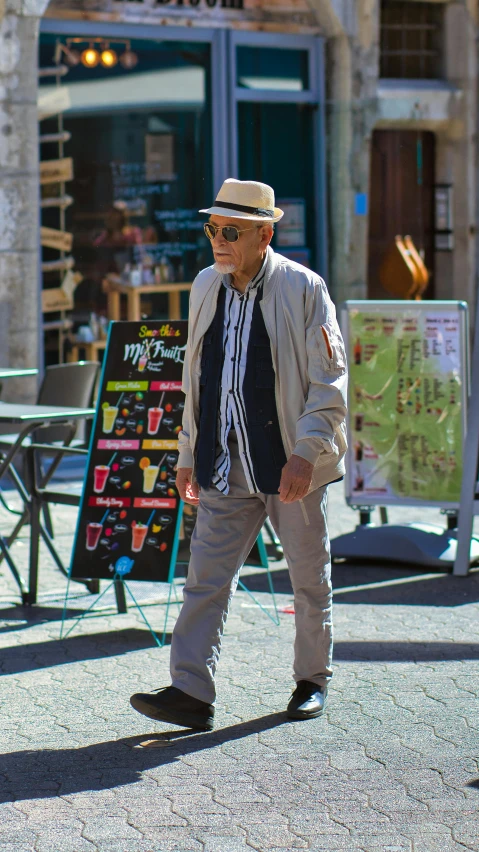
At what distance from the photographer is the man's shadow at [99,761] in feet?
14.8

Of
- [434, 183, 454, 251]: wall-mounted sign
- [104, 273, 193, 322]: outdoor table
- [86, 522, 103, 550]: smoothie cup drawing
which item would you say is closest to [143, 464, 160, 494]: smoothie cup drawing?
[86, 522, 103, 550]: smoothie cup drawing

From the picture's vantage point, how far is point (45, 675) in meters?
5.82

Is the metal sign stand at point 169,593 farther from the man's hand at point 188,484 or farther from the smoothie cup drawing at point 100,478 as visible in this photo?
the man's hand at point 188,484

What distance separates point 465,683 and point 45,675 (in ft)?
5.39

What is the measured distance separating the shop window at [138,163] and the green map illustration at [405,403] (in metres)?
4.29

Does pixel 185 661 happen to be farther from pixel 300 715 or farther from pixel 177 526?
pixel 177 526

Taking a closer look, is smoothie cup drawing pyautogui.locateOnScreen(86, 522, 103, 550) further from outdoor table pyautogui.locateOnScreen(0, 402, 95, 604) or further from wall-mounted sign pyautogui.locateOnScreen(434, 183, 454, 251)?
wall-mounted sign pyautogui.locateOnScreen(434, 183, 454, 251)

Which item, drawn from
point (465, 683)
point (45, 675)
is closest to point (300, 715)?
point (465, 683)

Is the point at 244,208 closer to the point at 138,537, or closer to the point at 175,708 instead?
the point at 175,708

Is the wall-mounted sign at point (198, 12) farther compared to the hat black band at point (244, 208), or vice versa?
the wall-mounted sign at point (198, 12)

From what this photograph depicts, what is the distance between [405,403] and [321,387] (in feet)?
10.4

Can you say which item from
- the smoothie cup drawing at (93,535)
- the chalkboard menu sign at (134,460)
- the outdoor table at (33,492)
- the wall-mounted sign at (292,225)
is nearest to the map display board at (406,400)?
the chalkboard menu sign at (134,460)

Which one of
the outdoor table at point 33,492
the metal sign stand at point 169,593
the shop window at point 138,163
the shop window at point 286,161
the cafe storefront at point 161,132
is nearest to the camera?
the metal sign stand at point 169,593

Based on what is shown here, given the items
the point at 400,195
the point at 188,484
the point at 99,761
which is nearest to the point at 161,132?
the point at 400,195
